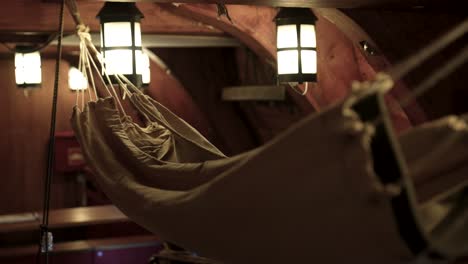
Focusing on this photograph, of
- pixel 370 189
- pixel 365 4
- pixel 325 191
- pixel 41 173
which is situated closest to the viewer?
pixel 370 189

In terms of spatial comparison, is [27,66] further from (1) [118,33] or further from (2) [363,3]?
(2) [363,3]

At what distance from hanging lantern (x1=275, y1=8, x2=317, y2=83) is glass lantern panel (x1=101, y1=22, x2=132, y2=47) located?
1002 millimetres

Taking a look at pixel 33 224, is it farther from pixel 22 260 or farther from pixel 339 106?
pixel 339 106

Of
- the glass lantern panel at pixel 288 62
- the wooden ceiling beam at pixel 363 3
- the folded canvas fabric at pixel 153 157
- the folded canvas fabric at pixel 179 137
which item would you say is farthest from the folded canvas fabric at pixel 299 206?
the glass lantern panel at pixel 288 62

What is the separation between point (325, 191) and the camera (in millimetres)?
1642

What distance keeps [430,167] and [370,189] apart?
Answer: 0.33m

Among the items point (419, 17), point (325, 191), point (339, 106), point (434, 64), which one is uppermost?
point (419, 17)

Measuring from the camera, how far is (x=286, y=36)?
15.3ft

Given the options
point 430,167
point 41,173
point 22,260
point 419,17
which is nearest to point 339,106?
point 430,167

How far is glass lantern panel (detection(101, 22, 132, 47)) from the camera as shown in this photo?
4191 mm

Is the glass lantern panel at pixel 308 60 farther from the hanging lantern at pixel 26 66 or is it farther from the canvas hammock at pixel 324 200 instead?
the hanging lantern at pixel 26 66

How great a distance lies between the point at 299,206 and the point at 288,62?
3.04 metres

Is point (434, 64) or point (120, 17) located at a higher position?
point (120, 17)

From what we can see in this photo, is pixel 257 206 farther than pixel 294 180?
Yes
